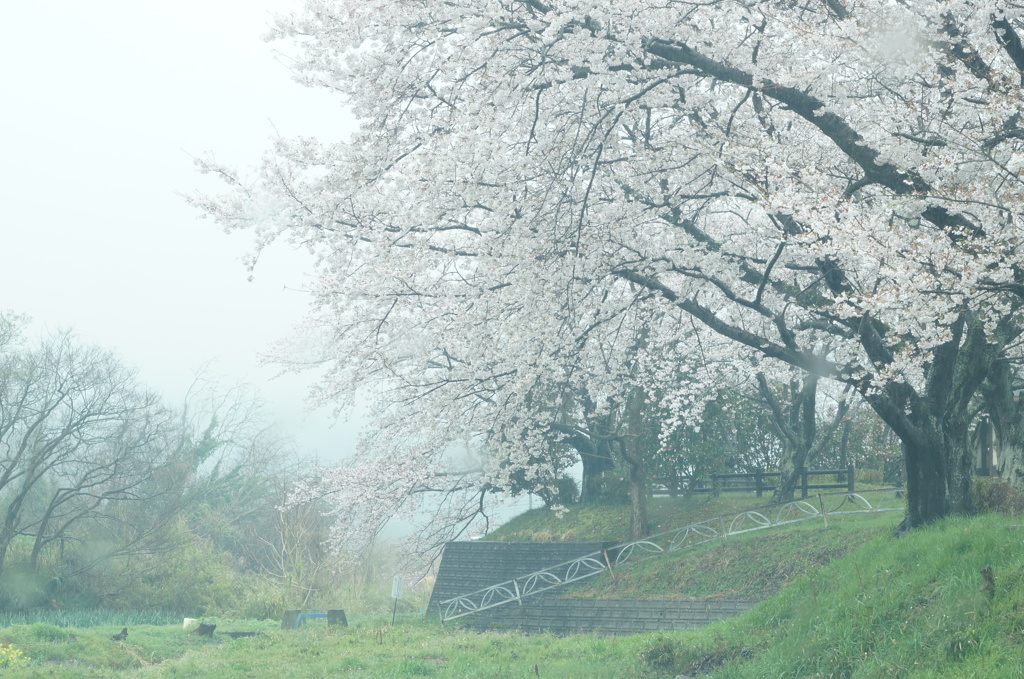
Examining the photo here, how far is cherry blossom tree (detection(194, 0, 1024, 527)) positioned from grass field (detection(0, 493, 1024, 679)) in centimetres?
212

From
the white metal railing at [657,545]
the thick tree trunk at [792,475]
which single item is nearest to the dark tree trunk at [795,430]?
the thick tree trunk at [792,475]

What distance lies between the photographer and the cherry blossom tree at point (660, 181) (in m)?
8.10

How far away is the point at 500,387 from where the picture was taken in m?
11.5

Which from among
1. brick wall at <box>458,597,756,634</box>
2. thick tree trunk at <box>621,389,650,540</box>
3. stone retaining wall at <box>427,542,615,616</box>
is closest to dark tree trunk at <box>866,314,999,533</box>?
brick wall at <box>458,597,756,634</box>

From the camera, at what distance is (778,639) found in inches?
346

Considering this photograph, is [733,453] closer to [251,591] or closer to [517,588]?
[517,588]

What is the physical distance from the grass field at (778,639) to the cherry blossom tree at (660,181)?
6.95 ft

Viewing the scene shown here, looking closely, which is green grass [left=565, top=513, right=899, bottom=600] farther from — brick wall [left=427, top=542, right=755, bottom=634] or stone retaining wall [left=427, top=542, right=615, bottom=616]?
stone retaining wall [left=427, top=542, right=615, bottom=616]

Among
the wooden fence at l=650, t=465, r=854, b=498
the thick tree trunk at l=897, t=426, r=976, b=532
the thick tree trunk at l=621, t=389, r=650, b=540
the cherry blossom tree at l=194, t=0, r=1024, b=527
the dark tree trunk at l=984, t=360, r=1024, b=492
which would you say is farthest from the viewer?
the wooden fence at l=650, t=465, r=854, b=498

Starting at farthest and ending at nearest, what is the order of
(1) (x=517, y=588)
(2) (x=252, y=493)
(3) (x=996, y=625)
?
(2) (x=252, y=493) < (1) (x=517, y=588) < (3) (x=996, y=625)

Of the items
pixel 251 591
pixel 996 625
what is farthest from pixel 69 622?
pixel 996 625

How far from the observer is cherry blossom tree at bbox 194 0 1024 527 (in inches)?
319

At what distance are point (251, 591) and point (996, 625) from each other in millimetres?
28611

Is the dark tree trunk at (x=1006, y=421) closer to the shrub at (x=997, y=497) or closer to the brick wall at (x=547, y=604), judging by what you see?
the shrub at (x=997, y=497)
